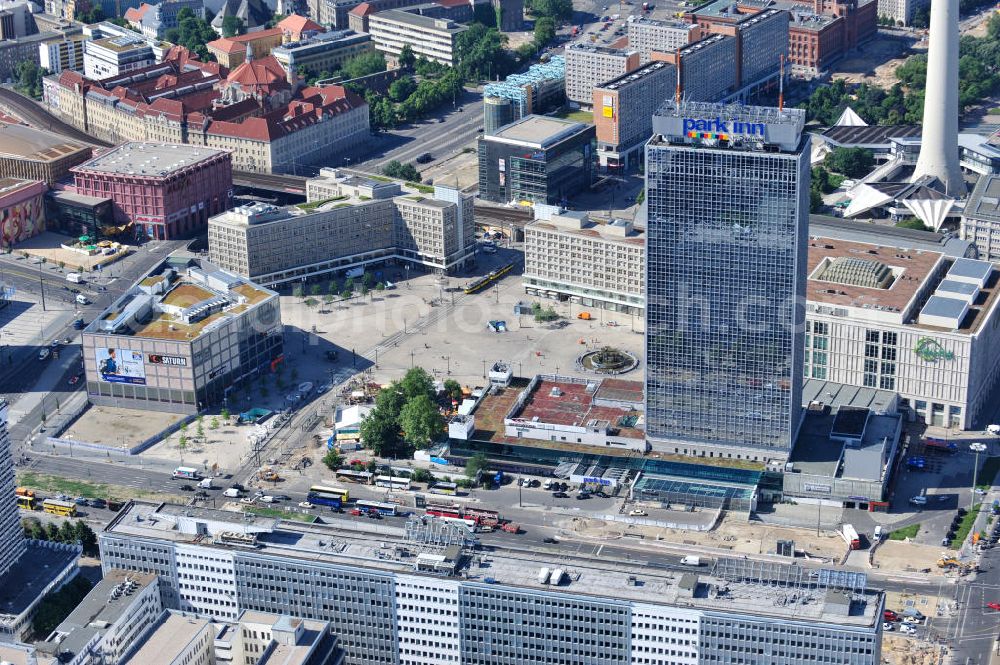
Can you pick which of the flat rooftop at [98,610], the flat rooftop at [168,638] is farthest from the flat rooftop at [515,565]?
the flat rooftop at [98,610]

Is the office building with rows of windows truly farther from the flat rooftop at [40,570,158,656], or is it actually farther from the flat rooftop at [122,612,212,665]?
the flat rooftop at [122,612,212,665]

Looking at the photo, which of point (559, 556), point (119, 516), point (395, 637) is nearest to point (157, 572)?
point (119, 516)

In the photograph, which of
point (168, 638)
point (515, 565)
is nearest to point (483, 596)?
point (515, 565)

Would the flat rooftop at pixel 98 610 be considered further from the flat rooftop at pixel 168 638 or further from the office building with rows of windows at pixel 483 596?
the flat rooftop at pixel 168 638

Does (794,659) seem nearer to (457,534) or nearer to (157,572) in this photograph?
(457,534)

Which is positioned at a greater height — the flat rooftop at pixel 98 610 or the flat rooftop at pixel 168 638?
the flat rooftop at pixel 98 610

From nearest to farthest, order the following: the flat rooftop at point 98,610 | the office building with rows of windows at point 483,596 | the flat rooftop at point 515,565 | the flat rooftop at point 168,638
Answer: the office building with rows of windows at point 483,596
the flat rooftop at point 515,565
the flat rooftop at point 168,638
the flat rooftop at point 98,610
